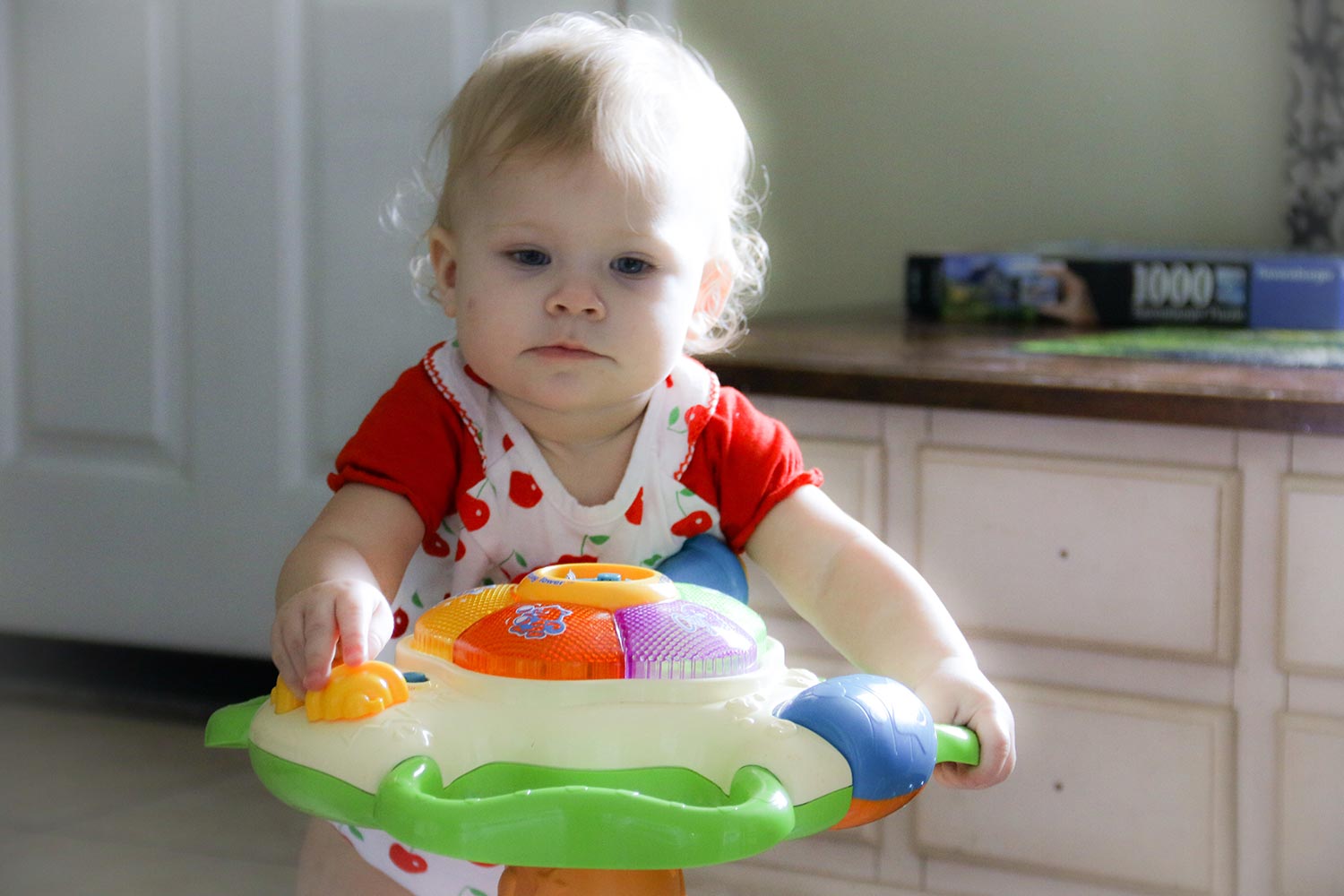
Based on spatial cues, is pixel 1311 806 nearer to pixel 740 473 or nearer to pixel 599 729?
pixel 740 473

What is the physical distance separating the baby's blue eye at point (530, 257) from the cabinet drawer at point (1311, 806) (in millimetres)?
791

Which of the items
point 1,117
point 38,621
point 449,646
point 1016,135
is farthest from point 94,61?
point 449,646

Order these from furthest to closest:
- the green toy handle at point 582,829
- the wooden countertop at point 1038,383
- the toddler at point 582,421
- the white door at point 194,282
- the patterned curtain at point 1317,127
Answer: the white door at point 194,282 < the patterned curtain at point 1317,127 < the wooden countertop at point 1038,383 < the toddler at point 582,421 < the green toy handle at point 582,829

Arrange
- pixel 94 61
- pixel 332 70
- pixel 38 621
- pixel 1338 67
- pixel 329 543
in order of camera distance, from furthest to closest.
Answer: pixel 38 621
pixel 94 61
pixel 332 70
pixel 1338 67
pixel 329 543

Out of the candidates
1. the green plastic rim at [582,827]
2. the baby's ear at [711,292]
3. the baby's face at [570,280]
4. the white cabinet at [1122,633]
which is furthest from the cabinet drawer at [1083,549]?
the green plastic rim at [582,827]

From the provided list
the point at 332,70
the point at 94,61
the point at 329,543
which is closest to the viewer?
the point at 329,543

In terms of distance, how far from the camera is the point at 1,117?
2.03 metres

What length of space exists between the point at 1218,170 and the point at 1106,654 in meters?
0.78

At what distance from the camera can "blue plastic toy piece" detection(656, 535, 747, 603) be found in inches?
35.5

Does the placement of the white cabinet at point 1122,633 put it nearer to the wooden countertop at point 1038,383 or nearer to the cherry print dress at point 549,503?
the wooden countertop at point 1038,383

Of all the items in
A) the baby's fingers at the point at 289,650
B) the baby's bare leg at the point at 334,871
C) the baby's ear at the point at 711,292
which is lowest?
the baby's bare leg at the point at 334,871

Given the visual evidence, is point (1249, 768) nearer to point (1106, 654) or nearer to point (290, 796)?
point (1106, 654)

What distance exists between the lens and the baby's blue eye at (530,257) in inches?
33.8

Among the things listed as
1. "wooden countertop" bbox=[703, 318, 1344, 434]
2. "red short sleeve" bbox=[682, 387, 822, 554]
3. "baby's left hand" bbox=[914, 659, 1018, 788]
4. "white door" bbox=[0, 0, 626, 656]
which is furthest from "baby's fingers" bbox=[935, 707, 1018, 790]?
"white door" bbox=[0, 0, 626, 656]
